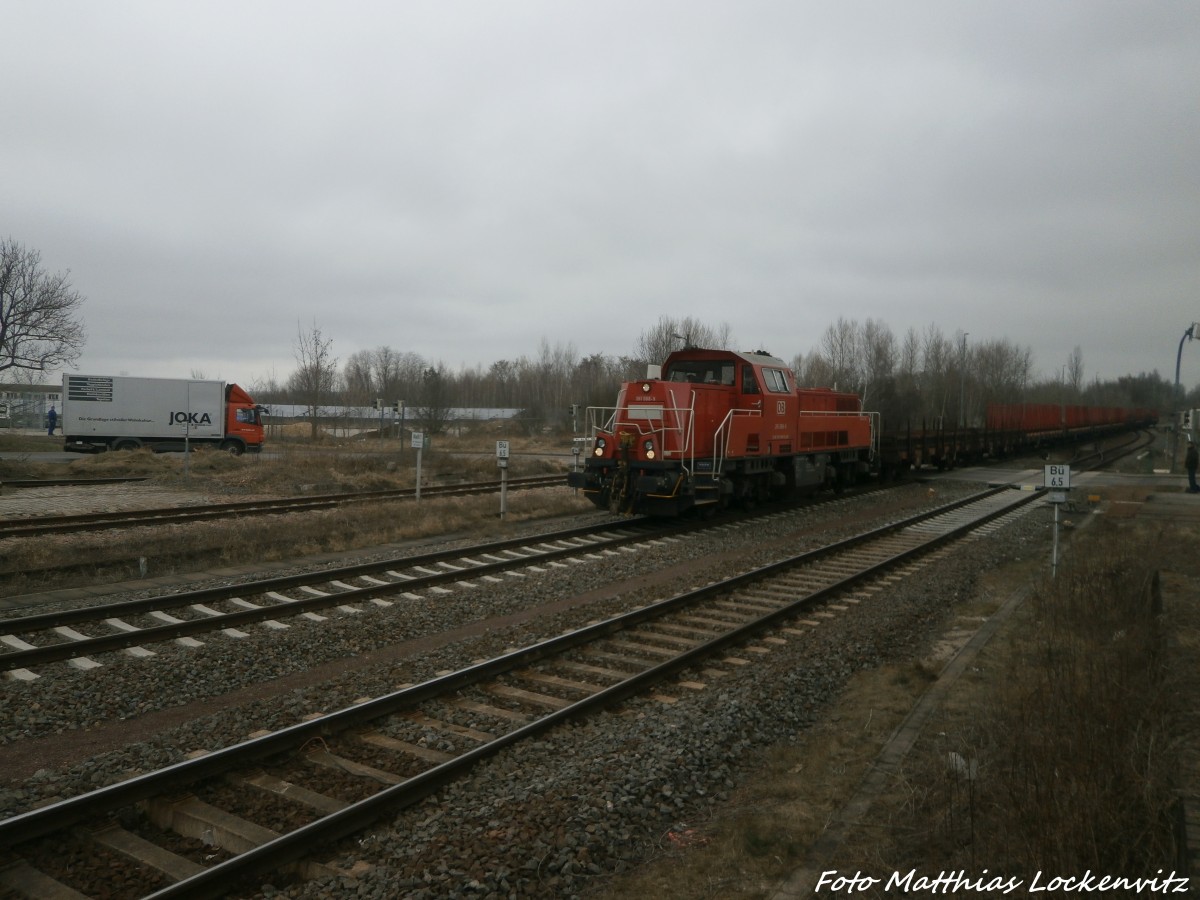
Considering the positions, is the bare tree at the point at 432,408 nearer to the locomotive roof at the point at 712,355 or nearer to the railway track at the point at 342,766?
the locomotive roof at the point at 712,355

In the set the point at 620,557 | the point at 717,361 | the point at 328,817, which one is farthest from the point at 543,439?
the point at 328,817

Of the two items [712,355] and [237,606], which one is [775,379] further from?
[237,606]

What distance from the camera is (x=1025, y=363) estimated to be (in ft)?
292

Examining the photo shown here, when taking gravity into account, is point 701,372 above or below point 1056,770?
above

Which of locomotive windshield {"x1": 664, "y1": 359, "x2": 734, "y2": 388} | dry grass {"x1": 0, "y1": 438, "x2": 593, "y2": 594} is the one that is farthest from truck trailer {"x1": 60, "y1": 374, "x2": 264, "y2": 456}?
locomotive windshield {"x1": 664, "y1": 359, "x2": 734, "y2": 388}

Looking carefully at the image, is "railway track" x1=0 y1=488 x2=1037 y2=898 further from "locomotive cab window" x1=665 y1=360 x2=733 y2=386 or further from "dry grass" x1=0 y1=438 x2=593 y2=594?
"locomotive cab window" x1=665 y1=360 x2=733 y2=386

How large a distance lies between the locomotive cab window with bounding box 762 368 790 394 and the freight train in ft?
0.10

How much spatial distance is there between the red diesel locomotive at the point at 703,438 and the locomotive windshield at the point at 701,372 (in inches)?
0.9

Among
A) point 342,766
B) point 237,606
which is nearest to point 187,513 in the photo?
point 237,606

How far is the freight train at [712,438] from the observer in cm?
1585

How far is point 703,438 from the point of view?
54.2 feet

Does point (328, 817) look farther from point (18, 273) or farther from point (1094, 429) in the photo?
→ point (1094, 429)

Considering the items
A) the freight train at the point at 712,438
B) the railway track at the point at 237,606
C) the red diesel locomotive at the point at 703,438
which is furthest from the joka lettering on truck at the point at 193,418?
the railway track at the point at 237,606

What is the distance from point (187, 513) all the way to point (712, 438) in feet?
37.0
